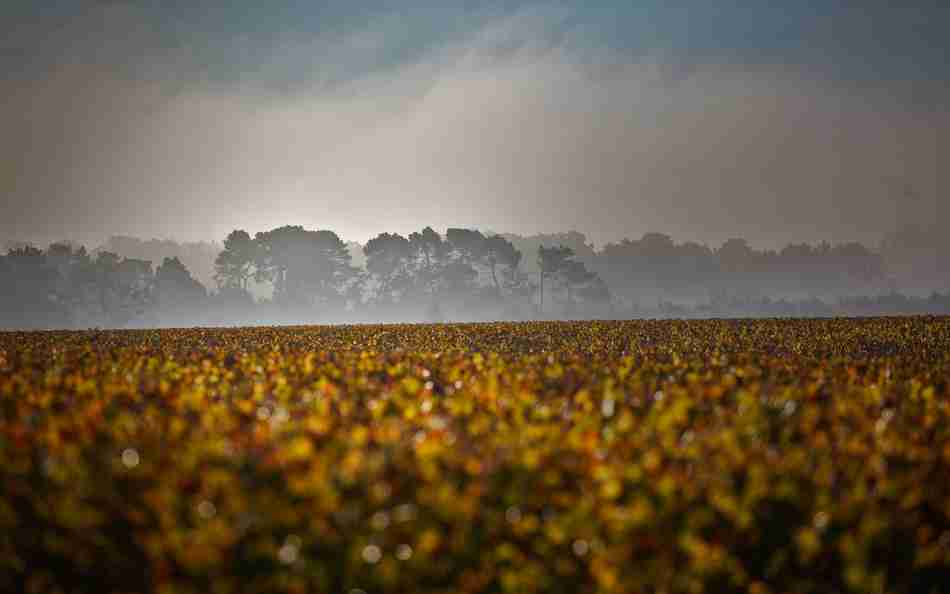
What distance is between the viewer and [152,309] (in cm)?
8438

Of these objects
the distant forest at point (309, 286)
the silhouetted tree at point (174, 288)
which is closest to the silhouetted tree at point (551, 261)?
the distant forest at point (309, 286)

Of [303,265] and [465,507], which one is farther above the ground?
[303,265]

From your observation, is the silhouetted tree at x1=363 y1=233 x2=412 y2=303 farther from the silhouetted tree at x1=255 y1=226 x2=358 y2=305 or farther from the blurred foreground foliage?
the blurred foreground foliage

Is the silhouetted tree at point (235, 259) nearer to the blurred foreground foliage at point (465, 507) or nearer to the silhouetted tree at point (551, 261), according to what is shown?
the silhouetted tree at point (551, 261)

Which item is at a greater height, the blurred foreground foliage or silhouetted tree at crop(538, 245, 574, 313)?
silhouetted tree at crop(538, 245, 574, 313)

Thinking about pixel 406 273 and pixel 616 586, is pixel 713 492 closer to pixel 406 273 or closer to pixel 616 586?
pixel 616 586

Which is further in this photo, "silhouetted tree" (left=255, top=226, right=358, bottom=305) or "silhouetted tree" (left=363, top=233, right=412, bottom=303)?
"silhouetted tree" (left=363, top=233, right=412, bottom=303)

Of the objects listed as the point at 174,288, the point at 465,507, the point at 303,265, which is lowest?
the point at 465,507

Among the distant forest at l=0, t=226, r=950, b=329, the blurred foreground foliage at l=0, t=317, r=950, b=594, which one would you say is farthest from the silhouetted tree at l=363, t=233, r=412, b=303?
the blurred foreground foliage at l=0, t=317, r=950, b=594

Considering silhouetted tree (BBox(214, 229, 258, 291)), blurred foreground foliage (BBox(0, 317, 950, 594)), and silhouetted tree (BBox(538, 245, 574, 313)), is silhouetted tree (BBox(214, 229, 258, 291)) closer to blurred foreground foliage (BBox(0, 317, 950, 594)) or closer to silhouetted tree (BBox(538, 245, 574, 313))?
silhouetted tree (BBox(538, 245, 574, 313))

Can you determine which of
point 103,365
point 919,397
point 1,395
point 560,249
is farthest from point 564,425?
point 560,249

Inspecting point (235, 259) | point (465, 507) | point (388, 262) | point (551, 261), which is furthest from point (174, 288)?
point (465, 507)

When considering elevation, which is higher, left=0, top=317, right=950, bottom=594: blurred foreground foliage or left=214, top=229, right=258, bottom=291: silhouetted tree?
left=214, top=229, right=258, bottom=291: silhouetted tree

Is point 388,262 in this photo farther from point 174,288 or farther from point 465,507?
point 465,507
